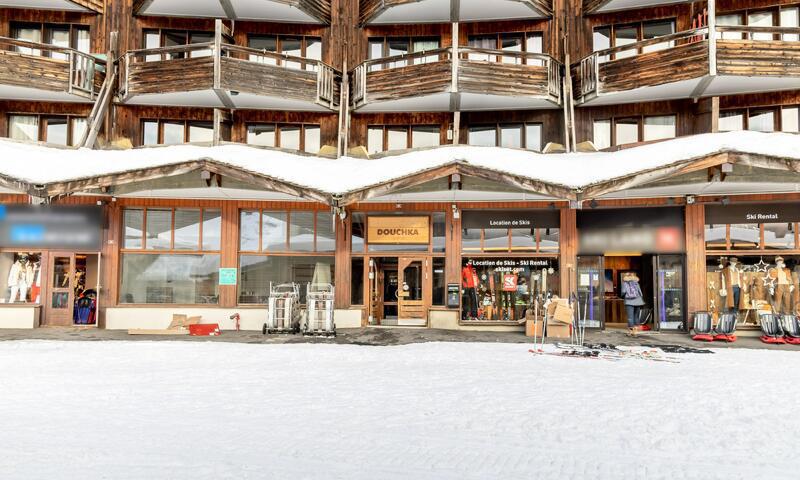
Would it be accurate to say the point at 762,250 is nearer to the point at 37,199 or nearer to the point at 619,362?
the point at 619,362

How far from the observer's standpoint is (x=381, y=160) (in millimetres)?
14195

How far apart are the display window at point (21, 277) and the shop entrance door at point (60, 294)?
1.19 feet

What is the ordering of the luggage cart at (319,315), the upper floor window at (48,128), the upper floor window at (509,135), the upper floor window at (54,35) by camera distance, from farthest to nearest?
the upper floor window at (509,135) → the upper floor window at (54,35) → the upper floor window at (48,128) → the luggage cart at (319,315)

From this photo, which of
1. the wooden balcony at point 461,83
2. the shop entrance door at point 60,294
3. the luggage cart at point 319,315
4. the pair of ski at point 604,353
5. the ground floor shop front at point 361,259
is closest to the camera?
the pair of ski at point 604,353

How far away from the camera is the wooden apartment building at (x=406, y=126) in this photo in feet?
44.0

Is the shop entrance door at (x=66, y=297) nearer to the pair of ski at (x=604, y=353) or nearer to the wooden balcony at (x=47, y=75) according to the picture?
the wooden balcony at (x=47, y=75)

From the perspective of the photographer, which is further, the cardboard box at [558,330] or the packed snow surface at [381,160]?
the cardboard box at [558,330]

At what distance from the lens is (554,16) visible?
15.3 meters

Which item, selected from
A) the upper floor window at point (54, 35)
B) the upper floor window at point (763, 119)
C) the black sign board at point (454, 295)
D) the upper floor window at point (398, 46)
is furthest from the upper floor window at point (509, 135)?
the upper floor window at point (54, 35)

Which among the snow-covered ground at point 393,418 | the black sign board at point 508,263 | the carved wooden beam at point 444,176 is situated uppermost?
the carved wooden beam at point 444,176

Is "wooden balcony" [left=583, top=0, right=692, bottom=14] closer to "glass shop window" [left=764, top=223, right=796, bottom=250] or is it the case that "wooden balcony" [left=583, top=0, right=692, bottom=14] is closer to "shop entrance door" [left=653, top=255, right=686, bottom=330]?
"glass shop window" [left=764, top=223, right=796, bottom=250]

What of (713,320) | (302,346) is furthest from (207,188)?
(713,320)

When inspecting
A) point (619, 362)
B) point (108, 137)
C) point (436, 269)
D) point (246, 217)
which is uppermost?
point (108, 137)

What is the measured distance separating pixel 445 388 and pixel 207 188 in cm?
874
